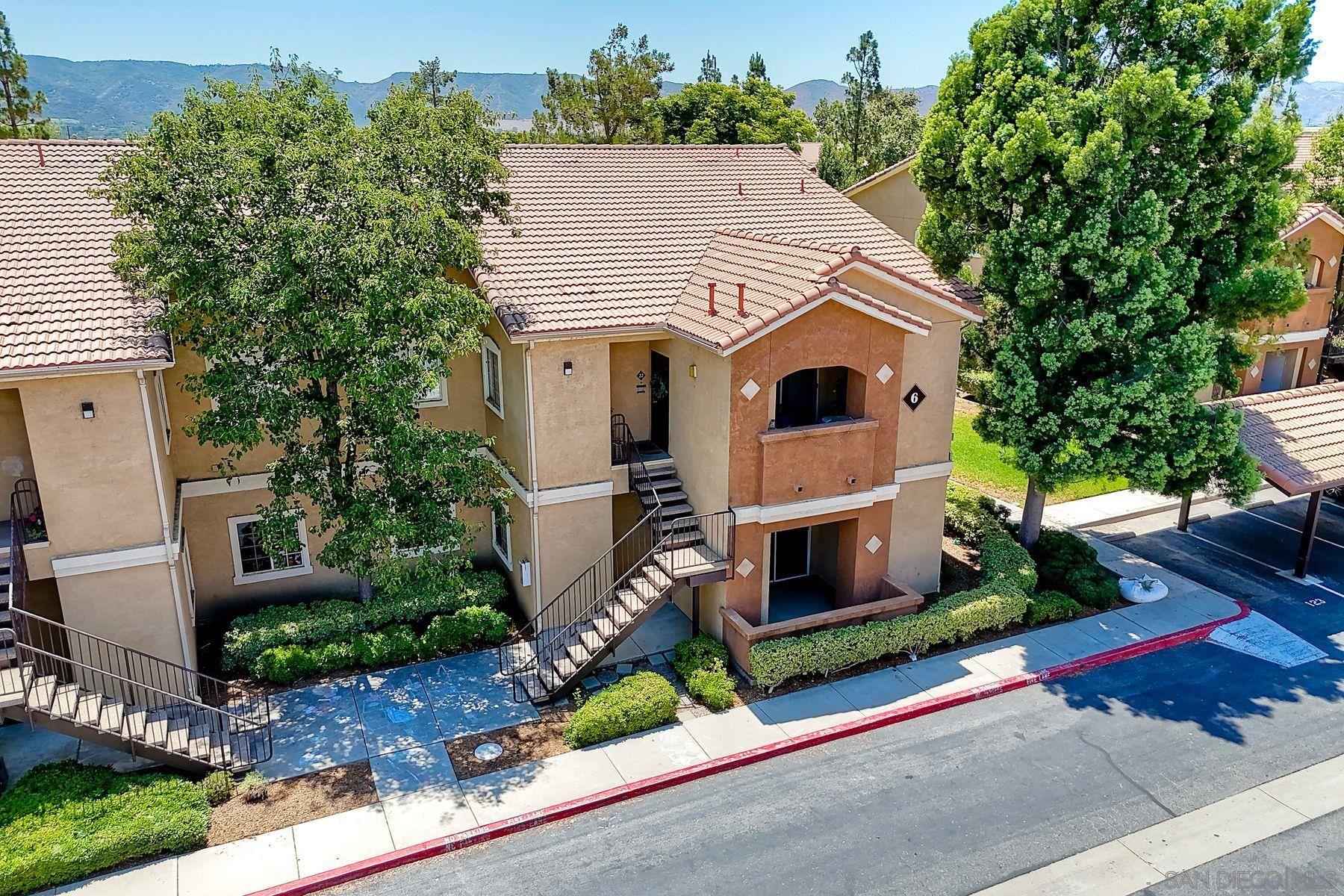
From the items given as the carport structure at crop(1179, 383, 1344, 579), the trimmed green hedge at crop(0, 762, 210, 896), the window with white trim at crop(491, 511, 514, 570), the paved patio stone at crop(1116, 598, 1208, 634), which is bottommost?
the paved patio stone at crop(1116, 598, 1208, 634)

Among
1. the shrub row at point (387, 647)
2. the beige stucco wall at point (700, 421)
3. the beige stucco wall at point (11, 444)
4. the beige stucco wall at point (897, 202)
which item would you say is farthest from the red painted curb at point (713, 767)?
the beige stucco wall at point (897, 202)

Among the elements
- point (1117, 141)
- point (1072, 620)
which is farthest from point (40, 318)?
point (1072, 620)

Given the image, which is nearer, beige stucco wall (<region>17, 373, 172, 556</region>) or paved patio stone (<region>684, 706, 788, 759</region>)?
beige stucco wall (<region>17, 373, 172, 556</region>)

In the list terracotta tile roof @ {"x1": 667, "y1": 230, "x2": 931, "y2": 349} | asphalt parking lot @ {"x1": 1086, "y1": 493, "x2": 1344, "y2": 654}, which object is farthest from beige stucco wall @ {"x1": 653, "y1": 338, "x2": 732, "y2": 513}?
asphalt parking lot @ {"x1": 1086, "y1": 493, "x2": 1344, "y2": 654}

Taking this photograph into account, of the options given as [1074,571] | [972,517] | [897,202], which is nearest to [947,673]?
[1074,571]

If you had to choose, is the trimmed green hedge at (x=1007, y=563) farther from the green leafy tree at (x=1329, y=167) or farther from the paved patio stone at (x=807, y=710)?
the green leafy tree at (x=1329, y=167)

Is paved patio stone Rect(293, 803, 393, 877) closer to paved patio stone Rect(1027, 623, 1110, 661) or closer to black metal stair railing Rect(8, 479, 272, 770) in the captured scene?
black metal stair railing Rect(8, 479, 272, 770)

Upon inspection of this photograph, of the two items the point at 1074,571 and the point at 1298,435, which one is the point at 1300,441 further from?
the point at 1074,571
